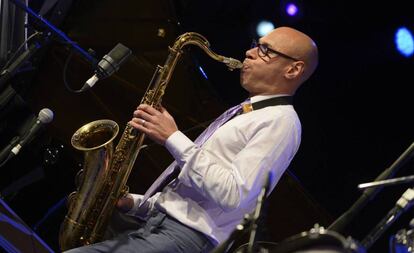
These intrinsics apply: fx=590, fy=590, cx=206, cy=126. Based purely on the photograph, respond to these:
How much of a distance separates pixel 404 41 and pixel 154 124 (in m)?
2.47

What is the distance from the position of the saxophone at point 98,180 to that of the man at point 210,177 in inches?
4.7

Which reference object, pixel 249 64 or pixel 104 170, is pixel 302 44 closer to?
pixel 249 64

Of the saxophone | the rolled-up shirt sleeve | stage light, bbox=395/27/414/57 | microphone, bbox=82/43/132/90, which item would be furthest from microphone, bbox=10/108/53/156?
stage light, bbox=395/27/414/57

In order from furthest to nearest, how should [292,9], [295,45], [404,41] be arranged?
[292,9] → [404,41] → [295,45]

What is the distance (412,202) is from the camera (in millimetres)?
2029

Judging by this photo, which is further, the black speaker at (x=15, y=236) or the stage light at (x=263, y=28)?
the stage light at (x=263, y=28)

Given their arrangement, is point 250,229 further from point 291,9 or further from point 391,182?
point 291,9

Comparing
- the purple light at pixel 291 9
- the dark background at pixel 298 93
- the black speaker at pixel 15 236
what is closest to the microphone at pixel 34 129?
the dark background at pixel 298 93

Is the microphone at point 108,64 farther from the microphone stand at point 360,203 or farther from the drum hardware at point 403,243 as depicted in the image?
the drum hardware at point 403,243

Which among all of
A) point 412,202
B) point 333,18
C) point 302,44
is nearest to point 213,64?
point 333,18

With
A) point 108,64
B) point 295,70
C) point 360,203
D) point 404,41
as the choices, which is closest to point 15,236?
point 108,64

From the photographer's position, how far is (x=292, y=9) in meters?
4.83

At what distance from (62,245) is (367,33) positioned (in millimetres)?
2869

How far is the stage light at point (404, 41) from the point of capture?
435cm
